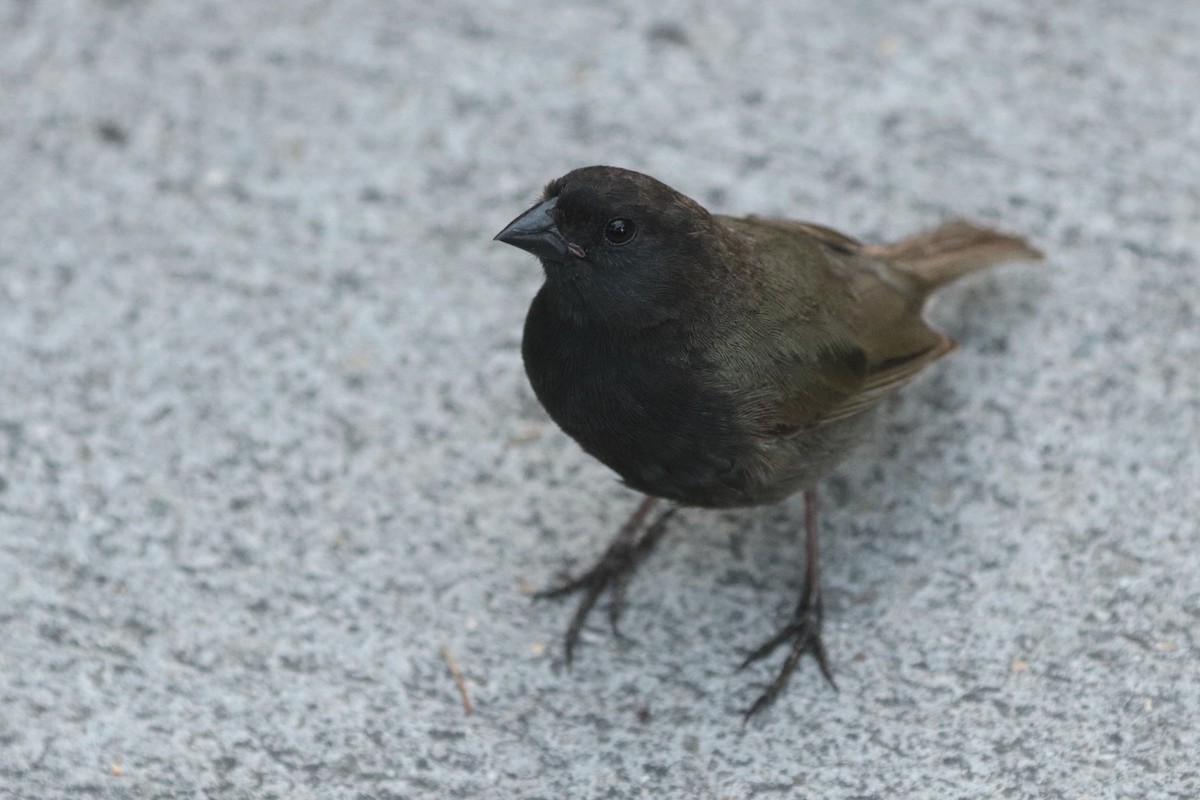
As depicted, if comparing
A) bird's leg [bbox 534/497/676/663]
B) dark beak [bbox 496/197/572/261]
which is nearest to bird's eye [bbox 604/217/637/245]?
dark beak [bbox 496/197/572/261]

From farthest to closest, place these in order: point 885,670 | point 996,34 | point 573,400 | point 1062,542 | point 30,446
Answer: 1. point 996,34
2. point 30,446
3. point 1062,542
4. point 885,670
5. point 573,400

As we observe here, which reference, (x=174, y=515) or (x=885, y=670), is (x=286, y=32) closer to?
(x=174, y=515)

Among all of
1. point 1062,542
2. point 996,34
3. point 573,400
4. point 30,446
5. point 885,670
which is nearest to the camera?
point 573,400

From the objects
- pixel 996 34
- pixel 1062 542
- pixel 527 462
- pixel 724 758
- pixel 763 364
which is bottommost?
pixel 724 758

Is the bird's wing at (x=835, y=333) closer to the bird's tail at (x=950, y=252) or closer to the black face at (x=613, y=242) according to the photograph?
the bird's tail at (x=950, y=252)

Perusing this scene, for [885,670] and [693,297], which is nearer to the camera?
[693,297]

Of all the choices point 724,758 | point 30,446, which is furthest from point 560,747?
point 30,446

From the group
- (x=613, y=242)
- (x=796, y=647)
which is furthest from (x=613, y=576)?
(x=613, y=242)

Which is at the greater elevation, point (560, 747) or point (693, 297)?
point (693, 297)
